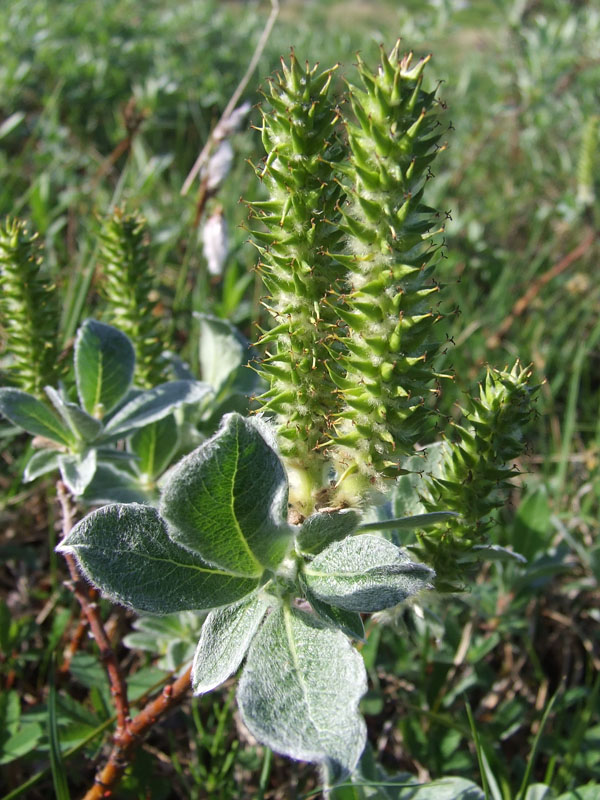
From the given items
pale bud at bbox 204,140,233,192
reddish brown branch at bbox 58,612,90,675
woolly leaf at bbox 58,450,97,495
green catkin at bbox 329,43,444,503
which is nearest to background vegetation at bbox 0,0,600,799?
reddish brown branch at bbox 58,612,90,675

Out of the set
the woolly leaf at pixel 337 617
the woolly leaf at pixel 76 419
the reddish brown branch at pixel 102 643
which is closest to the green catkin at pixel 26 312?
the woolly leaf at pixel 76 419

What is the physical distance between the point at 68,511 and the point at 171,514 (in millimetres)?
801

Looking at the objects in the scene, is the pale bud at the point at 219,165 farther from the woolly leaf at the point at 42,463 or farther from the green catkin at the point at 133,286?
the woolly leaf at the point at 42,463

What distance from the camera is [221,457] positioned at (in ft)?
3.73

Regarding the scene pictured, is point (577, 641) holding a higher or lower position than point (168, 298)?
lower

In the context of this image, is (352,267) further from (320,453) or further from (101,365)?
(101,365)

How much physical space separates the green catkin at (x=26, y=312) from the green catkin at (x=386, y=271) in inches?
41.3

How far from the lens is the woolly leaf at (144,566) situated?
117cm

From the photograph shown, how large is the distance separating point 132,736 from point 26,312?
1142 millimetres

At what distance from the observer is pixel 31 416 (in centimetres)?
193

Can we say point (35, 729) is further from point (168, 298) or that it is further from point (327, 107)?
point (168, 298)

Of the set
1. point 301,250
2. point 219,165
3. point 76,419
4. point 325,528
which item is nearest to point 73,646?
point 76,419

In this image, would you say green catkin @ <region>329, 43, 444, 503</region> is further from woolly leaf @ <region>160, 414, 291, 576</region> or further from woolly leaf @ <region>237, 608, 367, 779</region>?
woolly leaf @ <region>237, 608, 367, 779</region>

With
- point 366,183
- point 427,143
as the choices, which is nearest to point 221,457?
point 366,183
